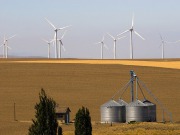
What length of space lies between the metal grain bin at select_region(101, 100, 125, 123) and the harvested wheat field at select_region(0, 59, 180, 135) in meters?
2.80

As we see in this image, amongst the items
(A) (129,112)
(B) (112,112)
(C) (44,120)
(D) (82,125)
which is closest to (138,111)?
(A) (129,112)

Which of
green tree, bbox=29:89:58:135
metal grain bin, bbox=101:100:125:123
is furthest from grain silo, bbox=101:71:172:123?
green tree, bbox=29:89:58:135

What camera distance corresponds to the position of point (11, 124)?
72688 mm

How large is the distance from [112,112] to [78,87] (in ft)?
85.8

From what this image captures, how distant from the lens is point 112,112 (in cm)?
7875

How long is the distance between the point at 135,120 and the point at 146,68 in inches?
1903

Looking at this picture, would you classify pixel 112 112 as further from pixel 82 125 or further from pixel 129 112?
pixel 82 125

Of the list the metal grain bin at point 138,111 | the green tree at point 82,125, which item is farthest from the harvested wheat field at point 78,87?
the green tree at point 82,125

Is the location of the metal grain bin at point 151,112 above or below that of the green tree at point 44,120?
below

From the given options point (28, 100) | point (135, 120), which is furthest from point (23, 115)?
point (135, 120)

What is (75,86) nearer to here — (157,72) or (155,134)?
(157,72)

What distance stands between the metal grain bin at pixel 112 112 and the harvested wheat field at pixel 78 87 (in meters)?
2.80

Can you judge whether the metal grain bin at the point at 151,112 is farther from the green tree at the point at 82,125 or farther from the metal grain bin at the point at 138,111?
the green tree at the point at 82,125

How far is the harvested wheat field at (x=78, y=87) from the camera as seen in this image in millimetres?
72894
